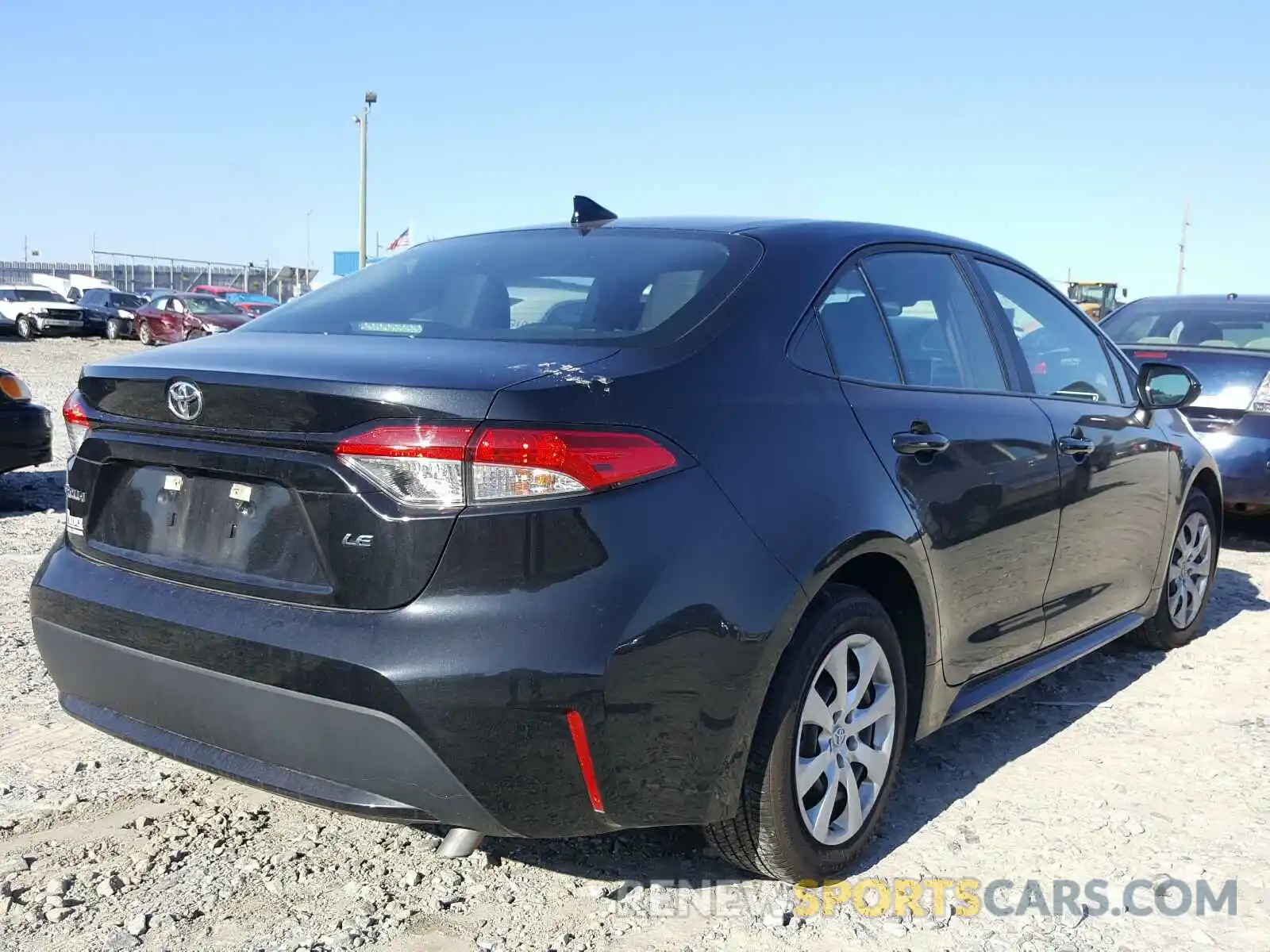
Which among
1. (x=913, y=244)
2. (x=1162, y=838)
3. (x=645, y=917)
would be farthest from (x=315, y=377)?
(x=1162, y=838)

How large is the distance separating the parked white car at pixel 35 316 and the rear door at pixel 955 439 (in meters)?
34.2

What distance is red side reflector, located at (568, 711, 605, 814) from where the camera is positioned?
7.57 ft

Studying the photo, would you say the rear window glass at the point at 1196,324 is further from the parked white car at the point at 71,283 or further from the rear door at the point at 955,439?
the parked white car at the point at 71,283

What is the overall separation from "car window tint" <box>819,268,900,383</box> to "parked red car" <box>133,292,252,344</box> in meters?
26.0

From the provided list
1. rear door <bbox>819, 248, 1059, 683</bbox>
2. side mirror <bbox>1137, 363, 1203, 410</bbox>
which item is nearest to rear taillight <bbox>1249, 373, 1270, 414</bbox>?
side mirror <bbox>1137, 363, 1203, 410</bbox>

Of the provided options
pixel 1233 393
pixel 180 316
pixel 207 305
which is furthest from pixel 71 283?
pixel 1233 393

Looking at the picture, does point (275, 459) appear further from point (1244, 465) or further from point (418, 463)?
point (1244, 465)

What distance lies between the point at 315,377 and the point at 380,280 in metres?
1.05

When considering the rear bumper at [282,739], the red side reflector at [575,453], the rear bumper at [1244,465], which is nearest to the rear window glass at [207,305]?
the rear bumper at [1244,465]

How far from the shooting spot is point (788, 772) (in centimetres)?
272

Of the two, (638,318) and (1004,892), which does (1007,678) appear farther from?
(638,318)

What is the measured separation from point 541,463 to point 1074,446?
2327mm

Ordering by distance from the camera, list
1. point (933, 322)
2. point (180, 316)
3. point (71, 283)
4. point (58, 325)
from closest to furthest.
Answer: point (933, 322) < point (180, 316) < point (58, 325) < point (71, 283)

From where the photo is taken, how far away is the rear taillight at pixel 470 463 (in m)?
2.29
